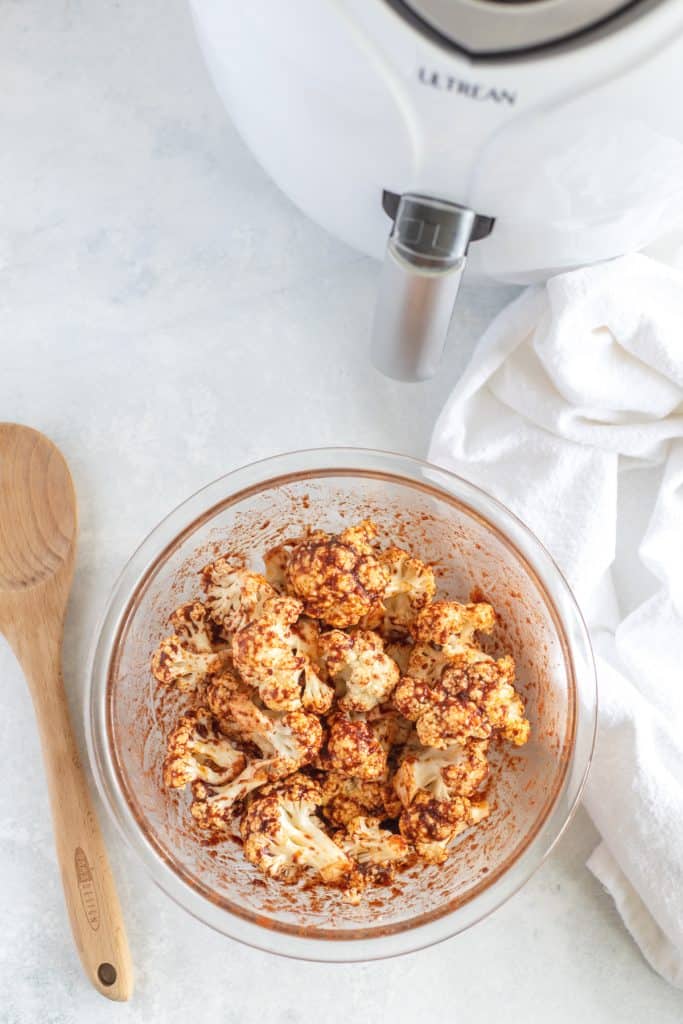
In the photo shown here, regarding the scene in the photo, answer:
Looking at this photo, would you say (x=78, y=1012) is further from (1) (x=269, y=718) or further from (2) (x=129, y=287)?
(2) (x=129, y=287)

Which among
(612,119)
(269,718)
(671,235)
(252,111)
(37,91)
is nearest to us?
(612,119)

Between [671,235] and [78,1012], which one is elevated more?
[671,235]

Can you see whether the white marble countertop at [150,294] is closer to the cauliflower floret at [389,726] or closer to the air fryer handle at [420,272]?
the air fryer handle at [420,272]

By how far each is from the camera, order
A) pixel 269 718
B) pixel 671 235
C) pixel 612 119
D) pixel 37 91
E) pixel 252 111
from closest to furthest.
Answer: pixel 612 119 → pixel 252 111 → pixel 269 718 → pixel 671 235 → pixel 37 91

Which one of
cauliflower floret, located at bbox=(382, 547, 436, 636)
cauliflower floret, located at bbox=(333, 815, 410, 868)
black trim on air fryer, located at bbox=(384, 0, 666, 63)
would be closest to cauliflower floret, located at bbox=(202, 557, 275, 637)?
cauliflower floret, located at bbox=(382, 547, 436, 636)

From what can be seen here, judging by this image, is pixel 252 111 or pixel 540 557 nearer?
pixel 252 111

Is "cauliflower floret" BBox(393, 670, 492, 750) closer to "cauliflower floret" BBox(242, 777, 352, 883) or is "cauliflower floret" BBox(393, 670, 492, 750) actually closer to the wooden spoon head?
"cauliflower floret" BBox(242, 777, 352, 883)

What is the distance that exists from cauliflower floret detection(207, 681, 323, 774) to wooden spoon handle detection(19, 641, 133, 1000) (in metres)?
0.21

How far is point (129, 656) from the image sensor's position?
3.55 ft

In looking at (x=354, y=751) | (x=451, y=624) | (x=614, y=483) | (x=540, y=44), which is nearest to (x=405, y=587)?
(x=451, y=624)

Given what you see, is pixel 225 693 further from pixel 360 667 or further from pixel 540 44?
pixel 540 44

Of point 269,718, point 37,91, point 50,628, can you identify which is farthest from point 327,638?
point 37,91

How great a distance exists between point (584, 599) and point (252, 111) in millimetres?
627

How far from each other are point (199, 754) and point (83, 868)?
0.71ft
